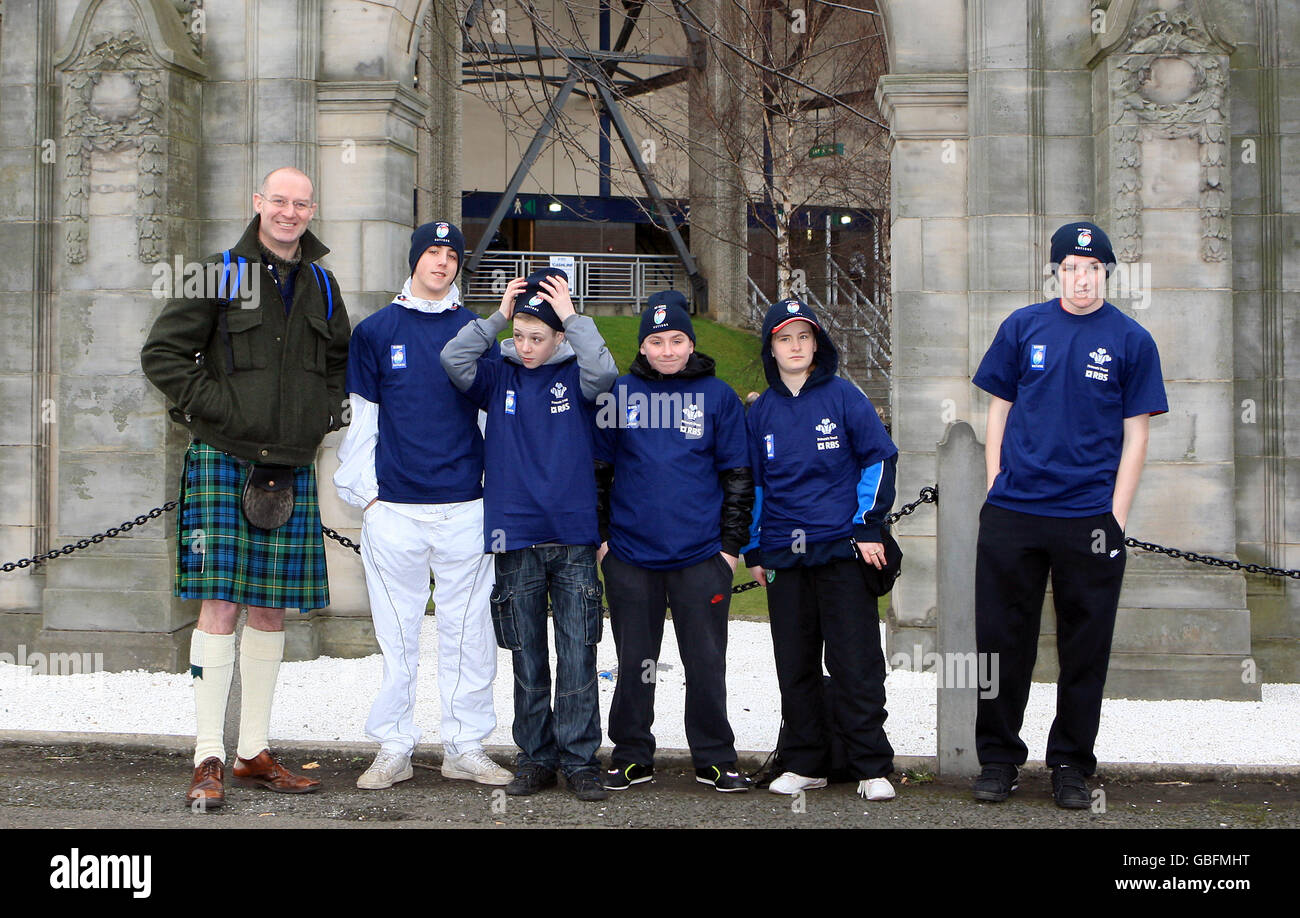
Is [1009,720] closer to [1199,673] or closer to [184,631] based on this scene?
[1199,673]

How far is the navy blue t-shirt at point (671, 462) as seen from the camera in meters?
5.14

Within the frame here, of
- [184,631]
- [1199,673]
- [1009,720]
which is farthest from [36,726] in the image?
[1199,673]

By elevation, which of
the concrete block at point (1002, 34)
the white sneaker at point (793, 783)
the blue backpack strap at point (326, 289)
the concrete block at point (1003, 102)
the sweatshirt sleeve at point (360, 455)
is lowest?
the white sneaker at point (793, 783)

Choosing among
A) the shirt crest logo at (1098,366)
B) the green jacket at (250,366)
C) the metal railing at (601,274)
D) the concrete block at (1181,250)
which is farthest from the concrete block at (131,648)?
the metal railing at (601,274)

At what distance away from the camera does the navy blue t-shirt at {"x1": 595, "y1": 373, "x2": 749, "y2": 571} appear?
514 centimetres

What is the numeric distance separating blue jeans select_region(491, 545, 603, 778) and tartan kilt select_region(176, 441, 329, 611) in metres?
0.82

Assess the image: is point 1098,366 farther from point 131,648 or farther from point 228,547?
point 131,648

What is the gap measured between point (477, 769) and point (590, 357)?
1.78 metres

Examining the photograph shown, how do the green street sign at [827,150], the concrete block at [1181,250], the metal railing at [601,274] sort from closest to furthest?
1. the concrete block at [1181,250]
2. the green street sign at [827,150]
3. the metal railing at [601,274]

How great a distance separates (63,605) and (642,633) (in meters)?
4.77

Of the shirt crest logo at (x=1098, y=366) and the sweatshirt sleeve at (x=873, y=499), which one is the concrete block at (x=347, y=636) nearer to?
the sweatshirt sleeve at (x=873, y=499)

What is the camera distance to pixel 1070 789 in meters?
4.93

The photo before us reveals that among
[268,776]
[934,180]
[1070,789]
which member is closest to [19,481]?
[268,776]

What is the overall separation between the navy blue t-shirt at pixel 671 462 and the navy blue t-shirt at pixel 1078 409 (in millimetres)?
1128
